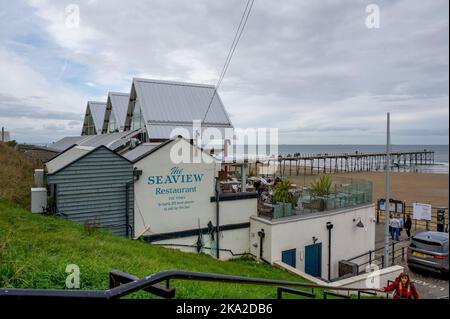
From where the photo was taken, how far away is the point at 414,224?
19766mm

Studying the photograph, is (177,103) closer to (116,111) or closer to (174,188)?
(116,111)

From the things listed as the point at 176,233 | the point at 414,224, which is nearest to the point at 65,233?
the point at 176,233

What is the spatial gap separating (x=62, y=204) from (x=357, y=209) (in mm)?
11590

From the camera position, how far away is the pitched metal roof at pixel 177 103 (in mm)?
19406

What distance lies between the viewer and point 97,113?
30547mm

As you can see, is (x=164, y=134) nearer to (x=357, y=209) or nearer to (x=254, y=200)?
(x=254, y=200)

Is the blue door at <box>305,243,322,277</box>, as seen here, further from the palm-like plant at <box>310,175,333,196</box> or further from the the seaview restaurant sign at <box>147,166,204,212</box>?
the the seaview restaurant sign at <box>147,166,204,212</box>

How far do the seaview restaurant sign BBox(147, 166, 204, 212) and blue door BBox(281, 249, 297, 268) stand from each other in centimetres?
381

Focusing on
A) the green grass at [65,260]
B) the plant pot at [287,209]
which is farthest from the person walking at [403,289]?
the plant pot at [287,209]

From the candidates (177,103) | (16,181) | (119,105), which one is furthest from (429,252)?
(119,105)

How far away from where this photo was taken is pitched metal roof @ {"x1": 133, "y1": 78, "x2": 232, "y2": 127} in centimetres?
1941

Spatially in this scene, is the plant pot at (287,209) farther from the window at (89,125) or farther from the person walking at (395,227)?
the window at (89,125)

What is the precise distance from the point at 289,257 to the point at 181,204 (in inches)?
173

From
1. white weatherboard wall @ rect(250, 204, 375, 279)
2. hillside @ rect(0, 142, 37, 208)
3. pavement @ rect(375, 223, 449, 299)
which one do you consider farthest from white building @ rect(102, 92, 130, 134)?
pavement @ rect(375, 223, 449, 299)
